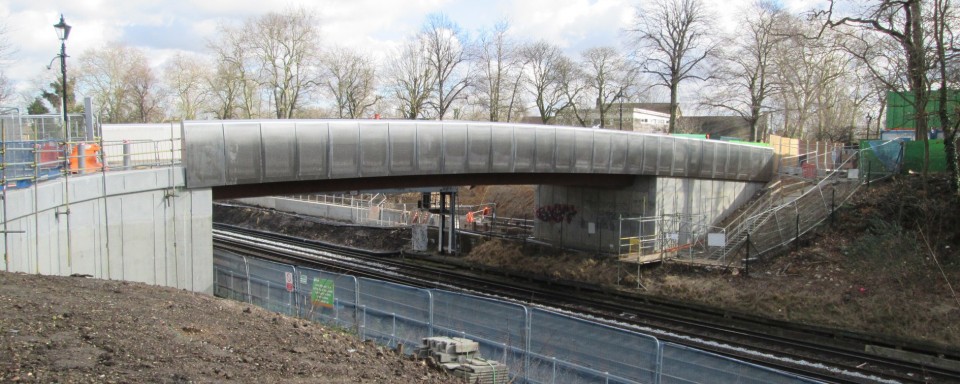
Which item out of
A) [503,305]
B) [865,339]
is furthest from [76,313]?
[865,339]

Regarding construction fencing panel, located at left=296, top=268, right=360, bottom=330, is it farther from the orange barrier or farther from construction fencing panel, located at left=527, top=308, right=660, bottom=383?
the orange barrier

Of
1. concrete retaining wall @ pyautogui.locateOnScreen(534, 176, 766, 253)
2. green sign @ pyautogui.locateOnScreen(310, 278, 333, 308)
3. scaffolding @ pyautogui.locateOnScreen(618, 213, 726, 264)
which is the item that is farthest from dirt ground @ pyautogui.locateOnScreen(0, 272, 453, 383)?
concrete retaining wall @ pyautogui.locateOnScreen(534, 176, 766, 253)

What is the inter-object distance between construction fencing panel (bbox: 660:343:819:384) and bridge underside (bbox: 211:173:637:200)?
13238 mm

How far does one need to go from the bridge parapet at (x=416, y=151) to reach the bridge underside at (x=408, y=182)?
1384 mm

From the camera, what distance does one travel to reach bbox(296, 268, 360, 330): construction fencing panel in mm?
15594

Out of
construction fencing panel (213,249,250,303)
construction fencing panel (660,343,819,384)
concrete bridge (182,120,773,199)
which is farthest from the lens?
construction fencing panel (213,249,250,303)

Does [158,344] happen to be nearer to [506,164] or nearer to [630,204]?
[506,164]

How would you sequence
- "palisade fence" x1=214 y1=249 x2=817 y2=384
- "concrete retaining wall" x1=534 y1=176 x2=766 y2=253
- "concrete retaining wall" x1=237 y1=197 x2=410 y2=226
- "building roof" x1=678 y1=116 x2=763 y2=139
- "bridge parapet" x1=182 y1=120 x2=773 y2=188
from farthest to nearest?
1. "building roof" x1=678 y1=116 x2=763 y2=139
2. "concrete retaining wall" x1=237 y1=197 x2=410 y2=226
3. "concrete retaining wall" x1=534 y1=176 x2=766 y2=253
4. "bridge parapet" x1=182 y1=120 x2=773 y2=188
5. "palisade fence" x1=214 y1=249 x2=817 y2=384

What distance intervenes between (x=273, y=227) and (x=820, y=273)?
35777 millimetres

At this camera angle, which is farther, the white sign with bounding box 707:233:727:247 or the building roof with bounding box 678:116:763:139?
the building roof with bounding box 678:116:763:139

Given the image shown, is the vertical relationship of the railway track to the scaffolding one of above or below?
below

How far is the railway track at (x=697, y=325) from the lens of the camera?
17000mm

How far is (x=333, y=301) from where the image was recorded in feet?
52.2

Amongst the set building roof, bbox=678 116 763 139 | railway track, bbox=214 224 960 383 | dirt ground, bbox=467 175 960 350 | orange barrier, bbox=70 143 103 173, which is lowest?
railway track, bbox=214 224 960 383
